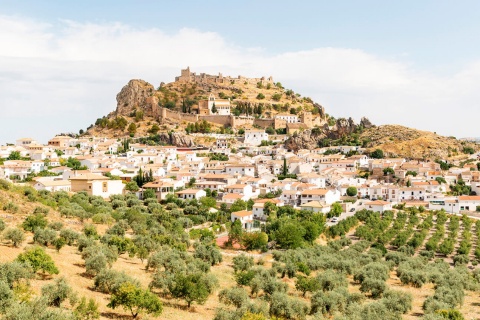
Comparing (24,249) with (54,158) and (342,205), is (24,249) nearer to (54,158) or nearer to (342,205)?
(342,205)

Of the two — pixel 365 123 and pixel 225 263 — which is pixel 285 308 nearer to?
pixel 225 263

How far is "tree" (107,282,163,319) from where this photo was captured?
15578mm

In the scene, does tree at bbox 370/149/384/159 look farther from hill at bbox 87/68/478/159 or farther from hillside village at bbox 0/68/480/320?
hill at bbox 87/68/478/159

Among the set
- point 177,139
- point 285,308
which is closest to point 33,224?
point 285,308

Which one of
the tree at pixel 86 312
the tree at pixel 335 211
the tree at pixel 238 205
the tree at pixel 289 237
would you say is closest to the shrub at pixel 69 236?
the tree at pixel 86 312

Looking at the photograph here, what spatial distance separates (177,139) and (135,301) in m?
65.2

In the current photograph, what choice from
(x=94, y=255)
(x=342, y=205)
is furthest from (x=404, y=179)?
(x=94, y=255)

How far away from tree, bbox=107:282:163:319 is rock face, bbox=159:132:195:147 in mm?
64054

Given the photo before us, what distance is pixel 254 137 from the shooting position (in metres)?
83.7

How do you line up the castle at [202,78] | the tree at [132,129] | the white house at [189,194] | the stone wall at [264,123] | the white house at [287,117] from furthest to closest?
the castle at [202,78] < the white house at [287,117] < the stone wall at [264,123] < the tree at [132,129] < the white house at [189,194]

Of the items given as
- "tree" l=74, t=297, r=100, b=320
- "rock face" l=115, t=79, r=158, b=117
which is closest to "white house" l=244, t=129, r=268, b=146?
"rock face" l=115, t=79, r=158, b=117

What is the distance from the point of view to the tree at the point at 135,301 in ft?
51.1

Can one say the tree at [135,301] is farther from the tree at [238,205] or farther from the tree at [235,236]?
the tree at [238,205]

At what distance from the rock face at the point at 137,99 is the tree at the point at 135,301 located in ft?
257
